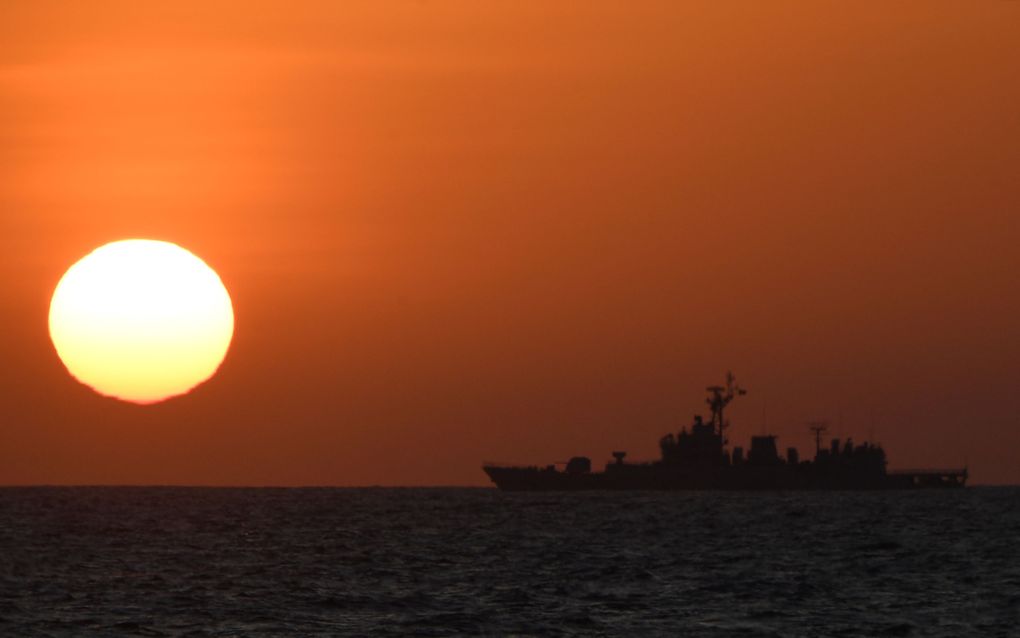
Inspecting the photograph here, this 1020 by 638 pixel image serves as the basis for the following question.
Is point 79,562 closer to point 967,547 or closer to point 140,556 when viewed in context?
point 140,556

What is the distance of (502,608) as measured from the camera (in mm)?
55562

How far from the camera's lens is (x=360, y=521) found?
5344 inches

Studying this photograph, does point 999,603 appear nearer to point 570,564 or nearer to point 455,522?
point 570,564

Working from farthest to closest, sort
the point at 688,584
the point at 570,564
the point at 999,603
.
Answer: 1. the point at 570,564
2. the point at 688,584
3. the point at 999,603

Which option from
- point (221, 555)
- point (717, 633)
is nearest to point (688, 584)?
point (717, 633)

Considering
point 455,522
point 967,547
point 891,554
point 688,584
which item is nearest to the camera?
point 688,584

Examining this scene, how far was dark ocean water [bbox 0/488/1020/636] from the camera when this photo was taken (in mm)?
51406

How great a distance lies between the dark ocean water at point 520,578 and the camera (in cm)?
5141

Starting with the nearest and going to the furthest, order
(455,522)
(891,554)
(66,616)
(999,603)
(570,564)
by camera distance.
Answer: (66,616) < (999,603) < (570,564) < (891,554) < (455,522)

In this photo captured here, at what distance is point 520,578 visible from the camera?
2675 inches

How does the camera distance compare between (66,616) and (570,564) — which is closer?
(66,616)

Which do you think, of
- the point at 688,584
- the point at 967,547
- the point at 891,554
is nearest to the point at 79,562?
the point at 688,584

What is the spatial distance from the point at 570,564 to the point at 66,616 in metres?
29.2

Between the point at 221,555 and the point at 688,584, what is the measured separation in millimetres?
29374
